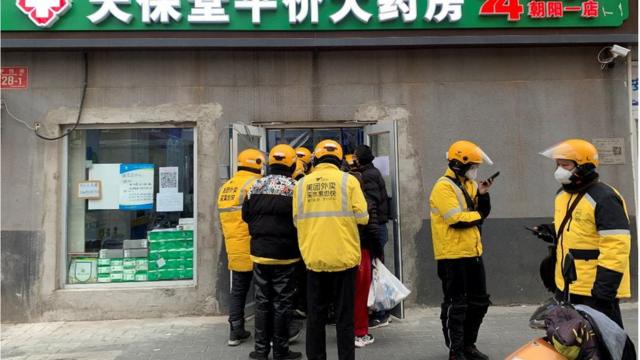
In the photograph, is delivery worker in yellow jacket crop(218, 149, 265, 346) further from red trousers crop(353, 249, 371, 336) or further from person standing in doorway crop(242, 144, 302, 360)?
red trousers crop(353, 249, 371, 336)

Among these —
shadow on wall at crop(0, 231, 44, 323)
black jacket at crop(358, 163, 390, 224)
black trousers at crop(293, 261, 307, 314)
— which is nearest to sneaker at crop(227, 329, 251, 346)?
black trousers at crop(293, 261, 307, 314)

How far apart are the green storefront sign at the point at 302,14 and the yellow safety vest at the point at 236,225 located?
6.83ft

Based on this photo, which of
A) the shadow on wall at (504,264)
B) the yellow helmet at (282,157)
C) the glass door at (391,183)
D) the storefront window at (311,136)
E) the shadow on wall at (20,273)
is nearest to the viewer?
the yellow helmet at (282,157)

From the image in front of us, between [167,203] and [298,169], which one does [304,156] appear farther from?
[167,203]

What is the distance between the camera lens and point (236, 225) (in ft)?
15.5

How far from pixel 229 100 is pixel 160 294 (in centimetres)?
259

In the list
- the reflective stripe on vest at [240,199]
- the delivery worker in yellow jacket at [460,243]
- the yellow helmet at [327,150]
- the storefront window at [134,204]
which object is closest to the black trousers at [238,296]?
the reflective stripe on vest at [240,199]

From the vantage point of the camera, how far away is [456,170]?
407 cm

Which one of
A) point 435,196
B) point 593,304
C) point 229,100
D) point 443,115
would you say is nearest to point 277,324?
point 435,196

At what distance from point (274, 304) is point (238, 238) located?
0.88 meters

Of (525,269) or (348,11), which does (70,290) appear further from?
(525,269)

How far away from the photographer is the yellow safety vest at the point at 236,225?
185 inches

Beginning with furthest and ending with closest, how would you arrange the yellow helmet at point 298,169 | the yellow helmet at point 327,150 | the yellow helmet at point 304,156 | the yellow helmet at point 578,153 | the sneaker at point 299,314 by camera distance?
the yellow helmet at point 304,156
the yellow helmet at point 298,169
the sneaker at point 299,314
the yellow helmet at point 327,150
the yellow helmet at point 578,153

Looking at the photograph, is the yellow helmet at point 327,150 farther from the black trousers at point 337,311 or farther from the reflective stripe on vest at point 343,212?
the black trousers at point 337,311
